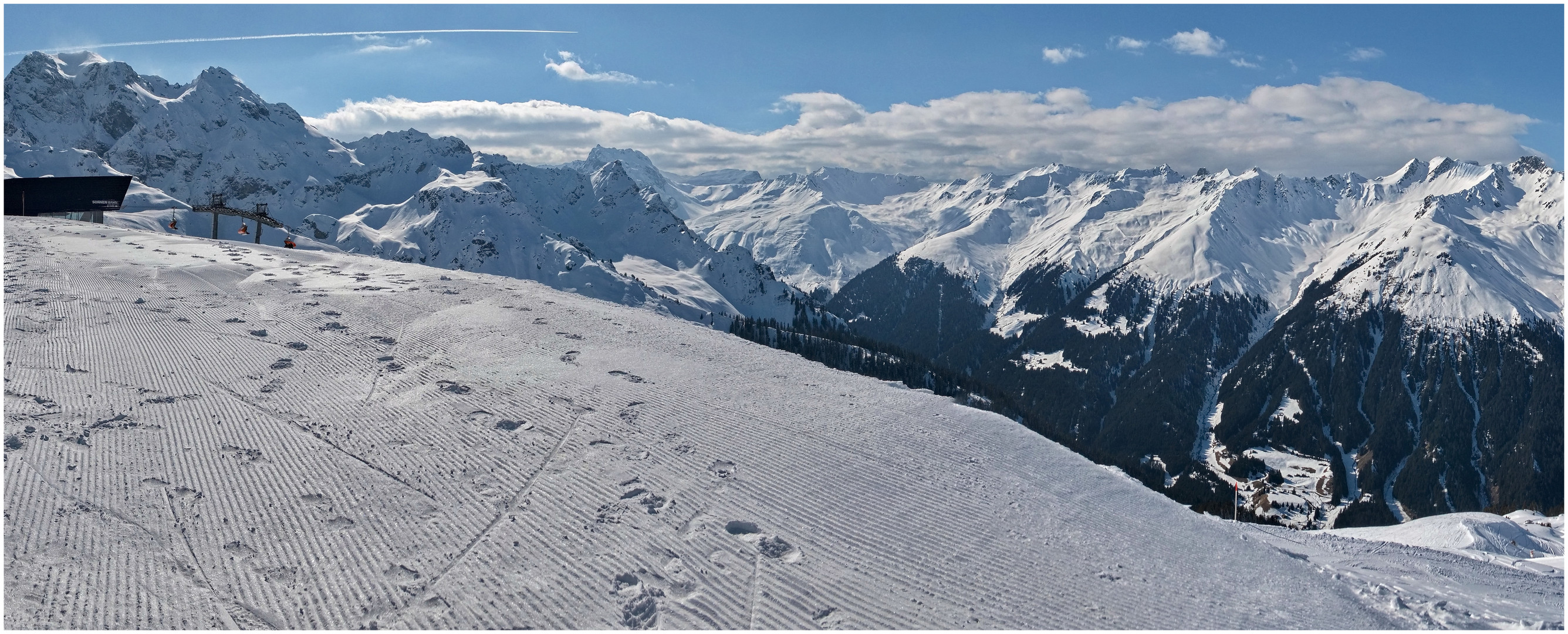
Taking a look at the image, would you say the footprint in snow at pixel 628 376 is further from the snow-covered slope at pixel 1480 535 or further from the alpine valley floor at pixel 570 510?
the snow-covered slope at pixel 1480 535

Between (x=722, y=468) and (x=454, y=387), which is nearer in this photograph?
(x=722, y=468)

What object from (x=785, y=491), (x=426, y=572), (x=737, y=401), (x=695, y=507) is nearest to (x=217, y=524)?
(x=426, y=572)

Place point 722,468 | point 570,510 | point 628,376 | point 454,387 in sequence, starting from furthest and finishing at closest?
point 628,376 < point 454,387 < point 722,468 < point 570,510

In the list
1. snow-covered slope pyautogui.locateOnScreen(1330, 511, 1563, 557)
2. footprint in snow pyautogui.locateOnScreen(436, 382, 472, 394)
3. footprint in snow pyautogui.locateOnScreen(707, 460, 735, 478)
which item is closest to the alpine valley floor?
footprint in snow pyautogui.locateOnScreen(436, 382, 472, 394)

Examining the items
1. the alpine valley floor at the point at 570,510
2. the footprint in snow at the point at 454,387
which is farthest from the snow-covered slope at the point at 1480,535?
the footprint in snow at the point at 454,387

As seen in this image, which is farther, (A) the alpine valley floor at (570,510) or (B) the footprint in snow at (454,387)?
(B) the footprint in snow at (454,387)

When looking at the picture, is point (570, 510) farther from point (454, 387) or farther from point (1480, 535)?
point (1480, 535)

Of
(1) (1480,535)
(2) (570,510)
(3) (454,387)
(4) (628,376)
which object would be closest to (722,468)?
(2) (570,510)

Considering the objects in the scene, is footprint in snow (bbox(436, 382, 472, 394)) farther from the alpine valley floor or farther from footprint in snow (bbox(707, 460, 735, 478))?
footprint in snow (bbox(707, 460, 735, 478))
